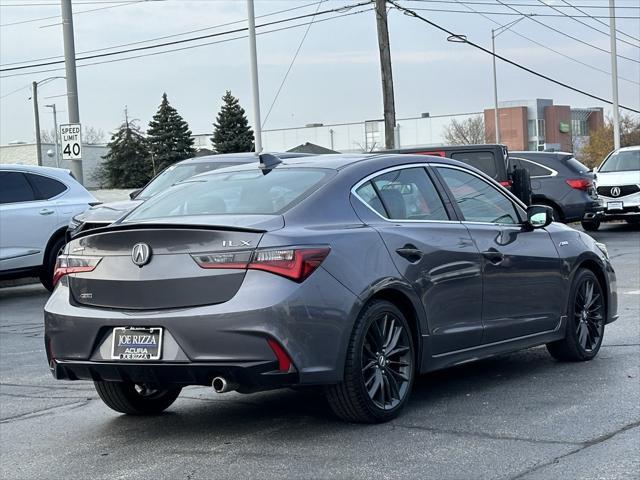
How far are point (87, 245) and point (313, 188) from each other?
1.38 metres

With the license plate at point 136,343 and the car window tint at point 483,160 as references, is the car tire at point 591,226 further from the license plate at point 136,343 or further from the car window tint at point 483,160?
the license plate at point 136,343

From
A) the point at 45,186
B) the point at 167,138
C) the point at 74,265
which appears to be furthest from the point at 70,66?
the point at 167,138

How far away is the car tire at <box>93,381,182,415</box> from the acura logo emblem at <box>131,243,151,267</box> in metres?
1.05

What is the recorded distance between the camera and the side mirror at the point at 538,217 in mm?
7770

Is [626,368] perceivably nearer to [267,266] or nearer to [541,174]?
[267,266]

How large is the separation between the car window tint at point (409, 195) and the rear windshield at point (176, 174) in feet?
23.7

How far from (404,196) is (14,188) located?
964 centimetres

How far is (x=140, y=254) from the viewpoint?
5926 mm

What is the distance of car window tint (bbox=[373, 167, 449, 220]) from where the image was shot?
675 centimetres

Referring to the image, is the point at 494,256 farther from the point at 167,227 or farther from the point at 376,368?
the point at 167,227

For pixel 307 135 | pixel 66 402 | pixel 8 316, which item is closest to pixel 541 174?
pixel 8 316

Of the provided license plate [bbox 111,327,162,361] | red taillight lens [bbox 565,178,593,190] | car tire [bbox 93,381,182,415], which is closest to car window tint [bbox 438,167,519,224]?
car tire [bbox 93,381,182,415]

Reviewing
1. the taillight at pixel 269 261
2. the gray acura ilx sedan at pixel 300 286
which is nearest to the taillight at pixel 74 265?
the gray acura ilx sedan at pixel 300 286

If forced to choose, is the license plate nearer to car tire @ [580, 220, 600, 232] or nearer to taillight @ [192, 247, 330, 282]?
taillight @ [192, 247, 330, 282]
